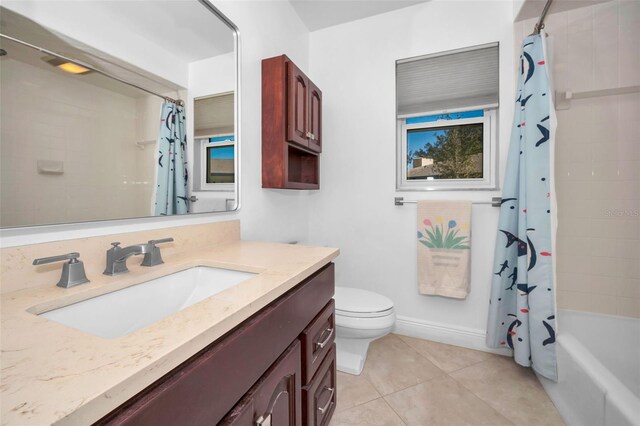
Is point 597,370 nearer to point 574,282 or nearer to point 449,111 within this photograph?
point 574,282

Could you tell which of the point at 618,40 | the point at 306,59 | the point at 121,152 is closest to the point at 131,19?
the point at 121,152

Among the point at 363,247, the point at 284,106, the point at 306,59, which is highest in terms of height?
the point at 306,59

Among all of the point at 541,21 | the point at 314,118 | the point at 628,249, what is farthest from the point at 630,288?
the point at 314,118

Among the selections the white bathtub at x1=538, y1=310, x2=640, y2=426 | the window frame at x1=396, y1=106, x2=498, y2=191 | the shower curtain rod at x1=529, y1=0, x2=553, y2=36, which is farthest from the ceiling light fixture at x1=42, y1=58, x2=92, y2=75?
the shower curtain rod at x1=529, y1=0, x2=553, y2=36

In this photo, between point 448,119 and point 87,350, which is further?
point 448,119

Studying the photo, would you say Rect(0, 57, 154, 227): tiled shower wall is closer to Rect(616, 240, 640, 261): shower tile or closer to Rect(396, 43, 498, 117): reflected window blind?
Rect(396, 43, 498, 117): reflected window blind

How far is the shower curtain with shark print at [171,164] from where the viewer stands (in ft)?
3.25

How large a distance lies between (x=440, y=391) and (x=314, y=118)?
1.77 metres

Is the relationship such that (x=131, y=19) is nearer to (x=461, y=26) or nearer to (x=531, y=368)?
(x=461, y=26)

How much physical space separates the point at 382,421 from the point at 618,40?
2138mm

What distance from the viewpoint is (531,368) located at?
1.65m

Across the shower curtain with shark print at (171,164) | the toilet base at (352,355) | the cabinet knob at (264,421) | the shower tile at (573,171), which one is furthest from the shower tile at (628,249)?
the shower curtain with shark print at (171,164)

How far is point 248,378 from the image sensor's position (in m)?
0.58

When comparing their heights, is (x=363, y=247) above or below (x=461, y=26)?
below
